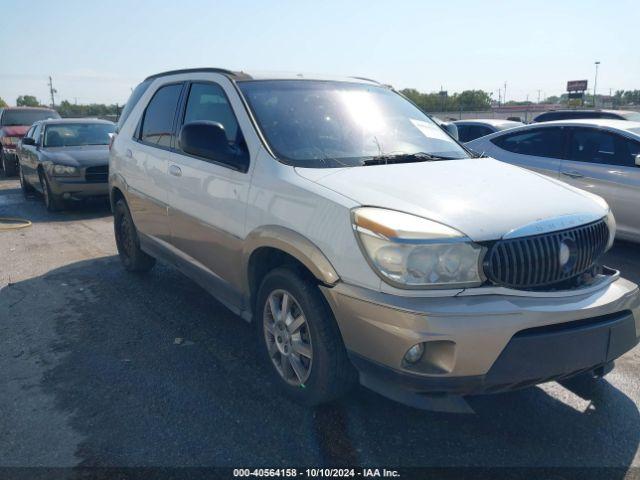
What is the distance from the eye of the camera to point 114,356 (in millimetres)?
3982

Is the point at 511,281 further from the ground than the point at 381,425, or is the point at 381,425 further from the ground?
the point at 511,281

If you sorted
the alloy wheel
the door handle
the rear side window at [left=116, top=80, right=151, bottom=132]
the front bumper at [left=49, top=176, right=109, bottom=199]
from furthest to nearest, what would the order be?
the front bumper at [left=49, top=176, right=109, bottom=199] → the door handle → the rear side window at [left=116, top=80, right=151, bottom=132] → the alloy wheel

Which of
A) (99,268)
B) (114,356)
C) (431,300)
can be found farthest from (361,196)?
(99,268)

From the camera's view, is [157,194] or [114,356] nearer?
[114,356]

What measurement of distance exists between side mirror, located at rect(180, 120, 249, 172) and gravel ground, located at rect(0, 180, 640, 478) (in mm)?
1387

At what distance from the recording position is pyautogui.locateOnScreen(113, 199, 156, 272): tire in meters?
5.65

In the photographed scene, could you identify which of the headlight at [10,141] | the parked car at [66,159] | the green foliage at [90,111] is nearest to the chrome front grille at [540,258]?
the parked car at [66,159]

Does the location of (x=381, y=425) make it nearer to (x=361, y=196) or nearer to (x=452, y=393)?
(x=452, y=393)

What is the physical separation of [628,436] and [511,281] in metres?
1.17

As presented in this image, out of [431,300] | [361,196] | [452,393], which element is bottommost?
[452,393]

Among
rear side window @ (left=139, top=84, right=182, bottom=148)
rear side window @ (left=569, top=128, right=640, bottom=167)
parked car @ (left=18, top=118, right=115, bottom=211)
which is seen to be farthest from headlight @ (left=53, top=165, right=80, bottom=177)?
rear side window @ (left=569, top=128, right=640, bottom=167)

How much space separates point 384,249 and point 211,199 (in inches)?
65.3

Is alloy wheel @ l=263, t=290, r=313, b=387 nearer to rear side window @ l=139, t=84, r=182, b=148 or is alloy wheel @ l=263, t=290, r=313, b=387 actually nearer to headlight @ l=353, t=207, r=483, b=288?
headlight @ l=353, t=207, r=483, b=288

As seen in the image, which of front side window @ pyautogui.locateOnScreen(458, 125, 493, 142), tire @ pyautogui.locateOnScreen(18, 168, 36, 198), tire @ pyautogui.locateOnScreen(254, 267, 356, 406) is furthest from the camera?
tire @ pyautogui.locateOnScreen(18, 168, 36, 198)
